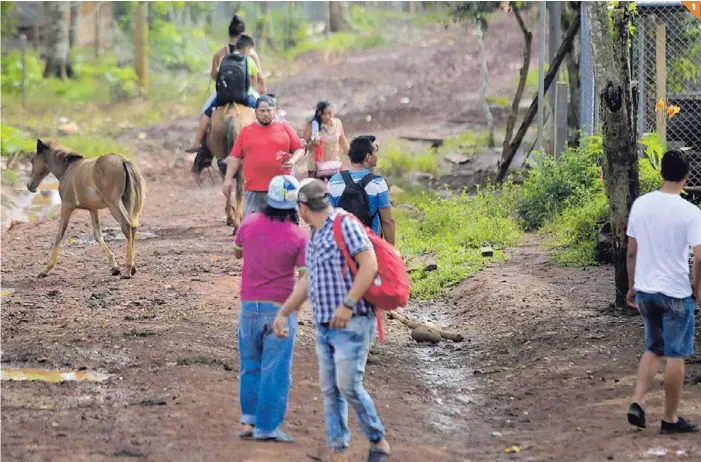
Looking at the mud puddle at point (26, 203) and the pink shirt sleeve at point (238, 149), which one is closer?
the pink shirt sleeve at point (238, 149)

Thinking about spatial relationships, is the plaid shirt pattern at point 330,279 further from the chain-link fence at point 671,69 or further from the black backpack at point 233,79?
the black backpack at point 233,79

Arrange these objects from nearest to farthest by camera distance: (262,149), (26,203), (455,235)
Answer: (262,149) → (455,235) → (26,203)

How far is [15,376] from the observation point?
8742 mm

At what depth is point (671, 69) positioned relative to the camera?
14766 millimetres

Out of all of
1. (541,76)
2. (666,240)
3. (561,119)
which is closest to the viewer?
(666,240)

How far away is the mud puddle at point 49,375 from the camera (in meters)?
8.62

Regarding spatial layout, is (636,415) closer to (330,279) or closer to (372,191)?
(330,279)

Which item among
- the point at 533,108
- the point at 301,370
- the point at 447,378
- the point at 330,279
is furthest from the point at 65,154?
the point at 330,279

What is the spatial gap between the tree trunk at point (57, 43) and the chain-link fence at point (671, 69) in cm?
2298

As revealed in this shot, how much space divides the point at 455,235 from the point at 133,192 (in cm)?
434

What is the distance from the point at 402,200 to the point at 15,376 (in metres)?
11.2

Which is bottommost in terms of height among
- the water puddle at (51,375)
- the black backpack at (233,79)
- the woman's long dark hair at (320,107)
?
the water puddle at (51,375)

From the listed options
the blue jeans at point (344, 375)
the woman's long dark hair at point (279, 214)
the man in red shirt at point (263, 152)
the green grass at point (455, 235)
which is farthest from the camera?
the green grass at point (455, 235)

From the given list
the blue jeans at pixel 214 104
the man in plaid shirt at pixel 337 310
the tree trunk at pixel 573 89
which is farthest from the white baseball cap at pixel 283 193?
the tree trunk at pixel 573 89
